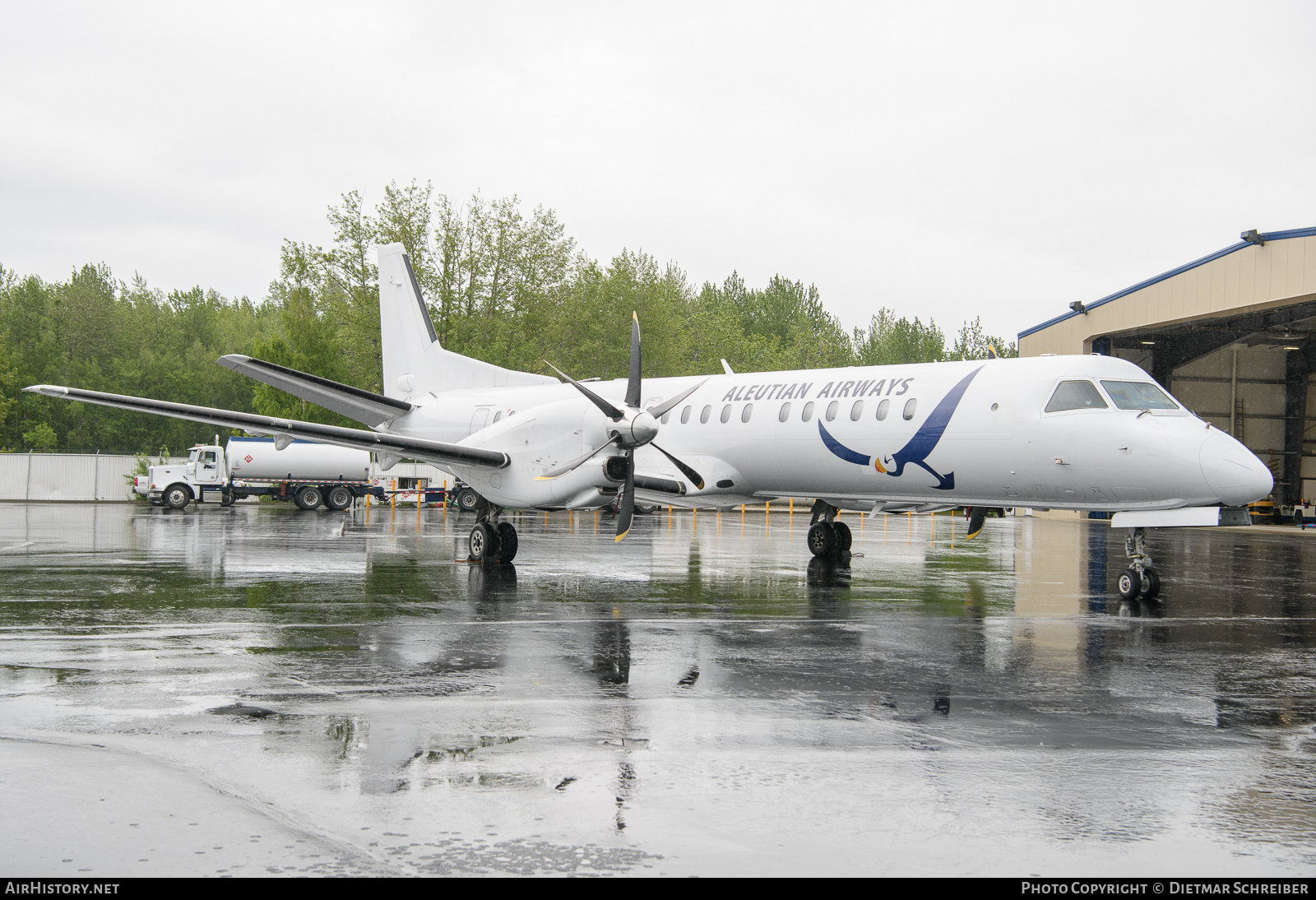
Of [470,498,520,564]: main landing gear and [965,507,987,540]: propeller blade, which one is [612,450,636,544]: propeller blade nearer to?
[470,498,520,564]: main landing gear

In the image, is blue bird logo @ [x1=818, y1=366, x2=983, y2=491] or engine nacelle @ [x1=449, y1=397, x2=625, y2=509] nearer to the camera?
engine nacelle @ [x1=449, y1=397, x2=625, y2=509]

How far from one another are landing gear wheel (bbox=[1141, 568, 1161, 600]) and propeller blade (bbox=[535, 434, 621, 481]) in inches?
290

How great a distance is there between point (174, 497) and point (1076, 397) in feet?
119

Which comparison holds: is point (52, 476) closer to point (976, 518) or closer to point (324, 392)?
point (324, 392)

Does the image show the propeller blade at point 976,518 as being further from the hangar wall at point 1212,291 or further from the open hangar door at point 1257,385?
the open hangar door at point 1257,385

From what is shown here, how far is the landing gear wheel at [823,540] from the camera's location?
18.7 metres

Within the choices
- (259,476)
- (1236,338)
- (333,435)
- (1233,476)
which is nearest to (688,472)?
(333,435)

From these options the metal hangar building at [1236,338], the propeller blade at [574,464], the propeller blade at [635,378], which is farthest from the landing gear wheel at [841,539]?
the metal hangar building at [1236,338]

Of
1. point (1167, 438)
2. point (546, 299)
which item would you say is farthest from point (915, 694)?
point (546, 299)

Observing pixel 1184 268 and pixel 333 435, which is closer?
pixel 333 435

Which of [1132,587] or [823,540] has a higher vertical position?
[823,540]

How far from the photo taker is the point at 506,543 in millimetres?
17141

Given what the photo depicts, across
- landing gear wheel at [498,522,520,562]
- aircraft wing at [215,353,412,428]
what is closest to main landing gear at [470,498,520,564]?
landing gear wheel at [498,522,520,562]

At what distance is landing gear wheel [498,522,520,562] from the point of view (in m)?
17.1
